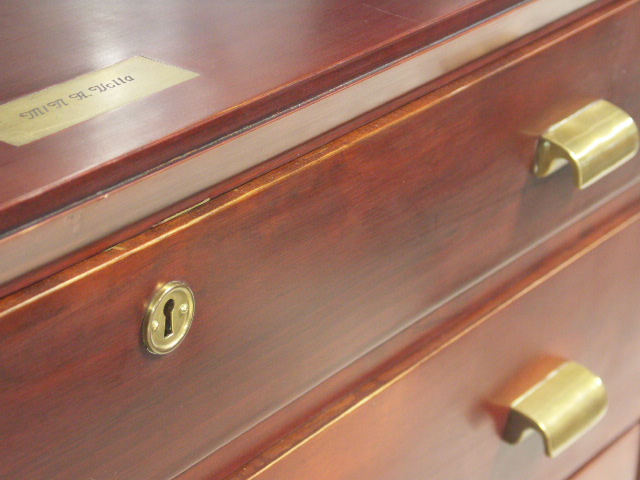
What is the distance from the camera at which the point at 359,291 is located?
0.38 m

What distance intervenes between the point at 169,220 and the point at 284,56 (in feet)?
0.28

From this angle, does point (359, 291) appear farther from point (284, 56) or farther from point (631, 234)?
point (631, 234)

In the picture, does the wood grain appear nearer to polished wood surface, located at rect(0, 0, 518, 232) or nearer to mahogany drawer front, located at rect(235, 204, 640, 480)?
polished wood surface, located at rect(0, 0, 518, 232)

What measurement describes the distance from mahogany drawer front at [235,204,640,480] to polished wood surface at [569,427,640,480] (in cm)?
1

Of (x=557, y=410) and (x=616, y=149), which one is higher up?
(x=616, y=149)

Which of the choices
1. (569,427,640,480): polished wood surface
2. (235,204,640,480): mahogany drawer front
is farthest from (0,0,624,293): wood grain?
(569,427,640,480): polished wood surface

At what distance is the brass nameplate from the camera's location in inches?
11.5

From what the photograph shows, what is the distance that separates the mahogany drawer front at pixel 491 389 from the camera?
418 millimetres

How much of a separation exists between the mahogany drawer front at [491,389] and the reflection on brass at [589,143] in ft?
0.27

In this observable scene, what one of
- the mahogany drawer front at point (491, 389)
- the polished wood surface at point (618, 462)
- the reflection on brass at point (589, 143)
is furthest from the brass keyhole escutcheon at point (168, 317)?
the polished wood surface at point (618, 462)

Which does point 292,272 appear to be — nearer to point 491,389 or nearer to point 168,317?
point 168,317

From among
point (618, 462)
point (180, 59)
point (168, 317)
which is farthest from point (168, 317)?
point (618, 462)

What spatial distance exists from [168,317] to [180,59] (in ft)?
0.35

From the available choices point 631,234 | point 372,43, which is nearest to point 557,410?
point 631,234
